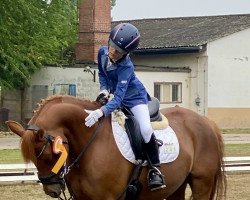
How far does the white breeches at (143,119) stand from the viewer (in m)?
7.27

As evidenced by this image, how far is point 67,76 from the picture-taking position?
120 feet

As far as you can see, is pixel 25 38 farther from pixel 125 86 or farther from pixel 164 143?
Answer: pixel 125 86

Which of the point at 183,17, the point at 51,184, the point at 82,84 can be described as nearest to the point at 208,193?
the point at 51,184

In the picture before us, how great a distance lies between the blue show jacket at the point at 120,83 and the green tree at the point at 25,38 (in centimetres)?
2435

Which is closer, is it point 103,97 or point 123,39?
point 123,39

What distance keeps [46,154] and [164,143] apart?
1.60 m

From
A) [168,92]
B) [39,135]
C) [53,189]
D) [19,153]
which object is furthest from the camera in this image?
[168,92]

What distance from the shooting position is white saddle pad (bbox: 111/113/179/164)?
717 cm

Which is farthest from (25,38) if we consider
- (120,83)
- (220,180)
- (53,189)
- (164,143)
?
(53,189)

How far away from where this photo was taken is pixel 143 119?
732cm

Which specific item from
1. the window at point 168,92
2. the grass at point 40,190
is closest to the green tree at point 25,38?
the window at point 168,92

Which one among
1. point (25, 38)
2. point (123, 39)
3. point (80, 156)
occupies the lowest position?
point (80, 156)

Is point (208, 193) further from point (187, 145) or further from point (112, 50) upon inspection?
point (112, 50)

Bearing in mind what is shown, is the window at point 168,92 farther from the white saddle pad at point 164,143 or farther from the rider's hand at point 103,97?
the rider's hand at point 103,97
